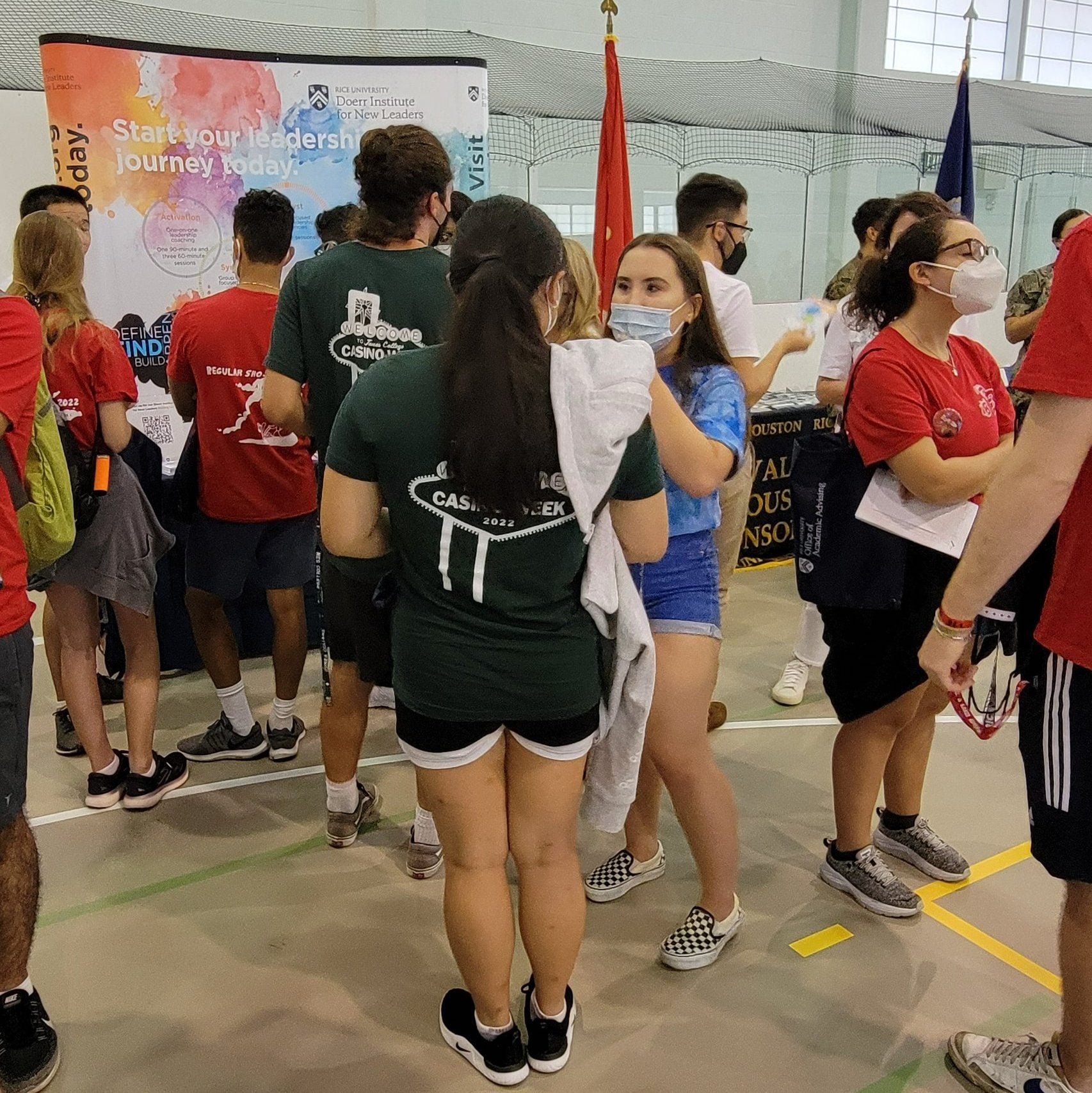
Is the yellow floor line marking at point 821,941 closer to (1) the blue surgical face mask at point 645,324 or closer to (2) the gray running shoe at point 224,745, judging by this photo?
(1) the blue surgical face mask at point 645,324

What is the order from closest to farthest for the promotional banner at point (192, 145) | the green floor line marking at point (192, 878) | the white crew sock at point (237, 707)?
the green floor line marking at point (192, 878) → the white crew sock at point (237, 707) → the promotional banner at point (192, 145)

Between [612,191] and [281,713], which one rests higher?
[612,191]

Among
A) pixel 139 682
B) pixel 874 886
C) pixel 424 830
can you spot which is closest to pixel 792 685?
pixel 874 886

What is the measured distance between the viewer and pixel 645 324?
175 cm

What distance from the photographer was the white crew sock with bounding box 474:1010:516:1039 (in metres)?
1.68

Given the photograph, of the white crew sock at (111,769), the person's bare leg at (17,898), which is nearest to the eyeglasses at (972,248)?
the person's bare leg at (17,898)

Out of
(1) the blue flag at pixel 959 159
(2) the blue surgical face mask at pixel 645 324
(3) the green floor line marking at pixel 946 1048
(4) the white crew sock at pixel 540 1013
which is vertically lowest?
(3) the green floor line marking at pixel 946 1048

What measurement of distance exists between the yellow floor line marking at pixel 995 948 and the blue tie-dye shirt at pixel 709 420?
3.53 feet

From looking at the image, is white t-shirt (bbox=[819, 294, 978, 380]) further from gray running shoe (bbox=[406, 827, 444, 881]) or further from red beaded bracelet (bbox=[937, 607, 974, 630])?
gray running shoe (bbox=[406, 827, 444, 881])

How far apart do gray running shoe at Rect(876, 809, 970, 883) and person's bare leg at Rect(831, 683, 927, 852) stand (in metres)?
0.20

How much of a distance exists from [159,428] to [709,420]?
3240mm

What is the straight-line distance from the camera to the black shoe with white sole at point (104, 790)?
2615mm

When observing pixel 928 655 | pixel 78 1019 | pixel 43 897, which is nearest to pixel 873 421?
pixel 928 655

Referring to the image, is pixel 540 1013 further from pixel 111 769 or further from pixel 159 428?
pixel 159 428
